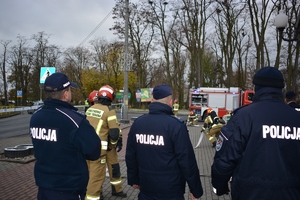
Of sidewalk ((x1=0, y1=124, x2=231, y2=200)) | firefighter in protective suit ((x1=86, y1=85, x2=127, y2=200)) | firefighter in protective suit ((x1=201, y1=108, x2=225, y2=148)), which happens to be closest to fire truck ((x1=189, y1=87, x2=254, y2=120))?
firefighter in protective suit ((x1=201, y1=108, x2=225, y2=148))

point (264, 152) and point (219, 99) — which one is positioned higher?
point (264, 152)

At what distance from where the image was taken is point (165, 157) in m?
3.03

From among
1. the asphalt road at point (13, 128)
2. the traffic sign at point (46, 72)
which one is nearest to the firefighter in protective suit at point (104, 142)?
the traffic sign at point (46, 72)

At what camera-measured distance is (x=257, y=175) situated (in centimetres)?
227

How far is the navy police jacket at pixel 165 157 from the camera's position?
9.75 feet

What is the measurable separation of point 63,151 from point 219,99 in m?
23.1

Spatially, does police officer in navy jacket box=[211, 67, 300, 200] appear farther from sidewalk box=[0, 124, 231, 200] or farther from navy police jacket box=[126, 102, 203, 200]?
sidewalk box=[0, 124, 231, 200]

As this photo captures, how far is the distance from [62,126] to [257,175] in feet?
5.82

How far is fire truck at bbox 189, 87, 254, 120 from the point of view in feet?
80.1

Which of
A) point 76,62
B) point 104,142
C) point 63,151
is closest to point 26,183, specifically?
point 104,142

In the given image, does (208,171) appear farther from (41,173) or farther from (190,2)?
(190,2)

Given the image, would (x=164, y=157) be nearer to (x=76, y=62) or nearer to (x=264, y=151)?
(x=264, y=151)

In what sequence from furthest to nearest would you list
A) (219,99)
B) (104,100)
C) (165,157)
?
(219,99)
(104,100)
(165,157)

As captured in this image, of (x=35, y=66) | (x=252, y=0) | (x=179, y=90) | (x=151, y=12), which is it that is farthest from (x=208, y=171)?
(x=35, y=66)
